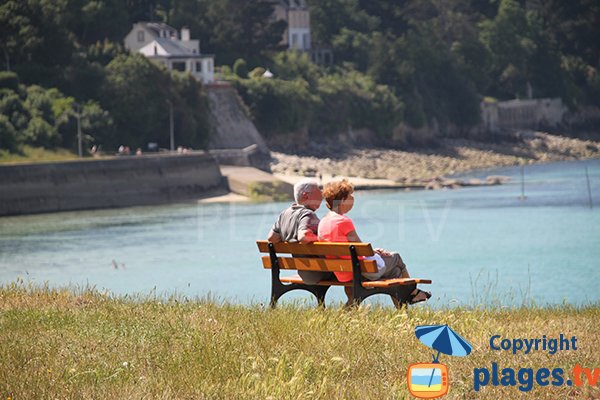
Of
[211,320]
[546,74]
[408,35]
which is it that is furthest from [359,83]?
[211,320]

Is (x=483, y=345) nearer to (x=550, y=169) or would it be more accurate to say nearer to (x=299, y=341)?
(x=299, y=341)

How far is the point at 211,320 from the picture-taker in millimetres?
11391

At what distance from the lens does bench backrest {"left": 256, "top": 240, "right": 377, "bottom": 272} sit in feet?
39.3

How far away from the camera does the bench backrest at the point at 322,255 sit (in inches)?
472

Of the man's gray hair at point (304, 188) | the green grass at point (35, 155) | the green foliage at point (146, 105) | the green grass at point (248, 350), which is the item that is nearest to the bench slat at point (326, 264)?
the green grass at point (248, 350)

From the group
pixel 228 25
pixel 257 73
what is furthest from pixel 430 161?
pixel 228 25

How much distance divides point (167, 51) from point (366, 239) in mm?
44698

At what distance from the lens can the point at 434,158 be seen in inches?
3939

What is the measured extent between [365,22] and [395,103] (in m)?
13.0

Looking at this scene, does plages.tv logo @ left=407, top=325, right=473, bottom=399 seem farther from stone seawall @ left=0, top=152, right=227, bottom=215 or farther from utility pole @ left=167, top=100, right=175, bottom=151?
utility pole @ left=167, top=100, right=175, bottom=151

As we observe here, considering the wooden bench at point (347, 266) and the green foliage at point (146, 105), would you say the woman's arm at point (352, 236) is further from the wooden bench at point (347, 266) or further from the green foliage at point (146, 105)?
the green foliage at point (146, 105)

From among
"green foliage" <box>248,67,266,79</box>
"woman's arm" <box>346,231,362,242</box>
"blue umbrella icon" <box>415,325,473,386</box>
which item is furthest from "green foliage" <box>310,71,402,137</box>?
"blue umbrella icon" <box>415,325,473,386</box>

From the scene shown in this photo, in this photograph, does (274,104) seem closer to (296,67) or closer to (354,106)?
(296,67)

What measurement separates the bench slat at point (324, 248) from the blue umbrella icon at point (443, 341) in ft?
7.41
